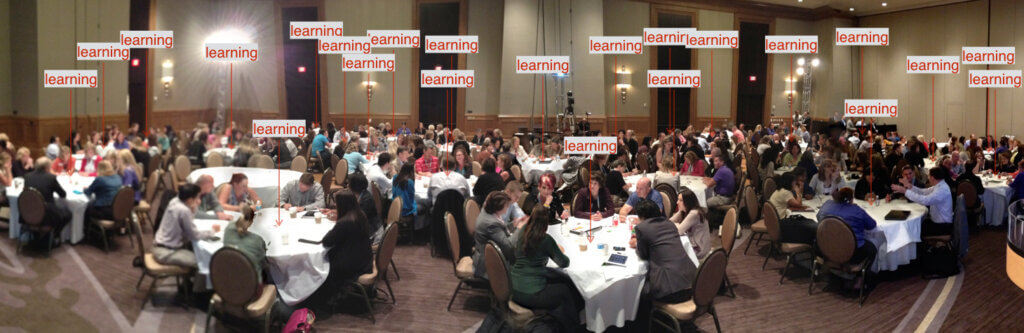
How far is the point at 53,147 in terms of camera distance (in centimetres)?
314

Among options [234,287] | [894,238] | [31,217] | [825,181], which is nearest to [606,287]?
[234,287]

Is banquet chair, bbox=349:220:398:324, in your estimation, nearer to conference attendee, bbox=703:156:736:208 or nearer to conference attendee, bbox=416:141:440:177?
conference attendee, bbox=416:141:440:177

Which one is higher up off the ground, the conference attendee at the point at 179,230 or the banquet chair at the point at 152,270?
the conference attendee at the point at 179,230

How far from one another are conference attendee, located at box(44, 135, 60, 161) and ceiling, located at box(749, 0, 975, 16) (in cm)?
3408

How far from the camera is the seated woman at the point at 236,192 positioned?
3930mm

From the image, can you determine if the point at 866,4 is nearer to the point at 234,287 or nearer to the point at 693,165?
the point at 693,165

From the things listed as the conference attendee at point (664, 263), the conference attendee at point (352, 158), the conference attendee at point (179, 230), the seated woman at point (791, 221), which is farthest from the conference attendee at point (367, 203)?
the seated woman at point (791, 221)

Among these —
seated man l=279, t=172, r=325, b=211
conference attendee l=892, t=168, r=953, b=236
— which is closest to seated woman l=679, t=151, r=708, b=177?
conference attendee l=892, t=168, r=953, b=236

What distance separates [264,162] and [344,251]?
12.0ft

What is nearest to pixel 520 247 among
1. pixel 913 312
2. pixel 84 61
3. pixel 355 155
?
pixel 84 61

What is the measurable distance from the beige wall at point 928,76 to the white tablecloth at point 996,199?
18.3 m

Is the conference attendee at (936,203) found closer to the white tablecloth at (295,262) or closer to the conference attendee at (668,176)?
the conference attendee at (668,176)

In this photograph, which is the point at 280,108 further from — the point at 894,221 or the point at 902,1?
the point at 902,1

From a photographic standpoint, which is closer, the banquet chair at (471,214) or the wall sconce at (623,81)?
the banquet chair at (471,214)
